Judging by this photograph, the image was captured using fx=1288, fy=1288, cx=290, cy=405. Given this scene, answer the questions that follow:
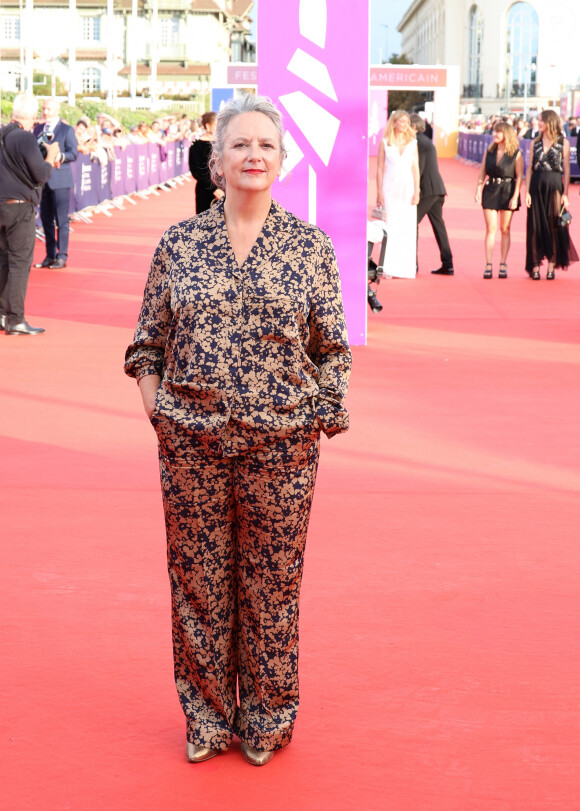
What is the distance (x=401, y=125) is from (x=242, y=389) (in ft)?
37.3

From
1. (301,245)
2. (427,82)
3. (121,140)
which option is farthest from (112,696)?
(427,82)

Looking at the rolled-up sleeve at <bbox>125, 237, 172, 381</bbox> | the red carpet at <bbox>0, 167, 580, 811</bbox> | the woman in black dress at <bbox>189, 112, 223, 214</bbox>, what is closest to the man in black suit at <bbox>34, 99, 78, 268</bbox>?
the woman in black dress at <bbox>189, 112, 223, 214</bbox>

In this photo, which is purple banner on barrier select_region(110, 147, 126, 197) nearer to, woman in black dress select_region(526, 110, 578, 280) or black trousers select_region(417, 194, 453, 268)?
black trousers select_region(417, 194, 453, 268)

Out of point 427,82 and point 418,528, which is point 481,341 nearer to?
point 418,528

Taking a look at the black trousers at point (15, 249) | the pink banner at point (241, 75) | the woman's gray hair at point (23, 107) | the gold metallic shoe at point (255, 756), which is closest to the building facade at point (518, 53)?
the pink banner at point (241, 75)

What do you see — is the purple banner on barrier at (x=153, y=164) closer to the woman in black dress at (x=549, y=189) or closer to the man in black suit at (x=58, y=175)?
the man in black suit at (x=58, y=175)

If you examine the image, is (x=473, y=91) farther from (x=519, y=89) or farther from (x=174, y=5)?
(x=174, y=5)

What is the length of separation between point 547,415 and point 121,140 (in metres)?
20.2

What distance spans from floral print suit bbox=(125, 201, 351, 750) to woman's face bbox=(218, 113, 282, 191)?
0.13 m

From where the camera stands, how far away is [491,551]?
564cm

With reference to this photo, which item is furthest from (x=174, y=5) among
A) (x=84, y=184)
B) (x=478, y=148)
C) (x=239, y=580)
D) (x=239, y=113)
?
(x=239, y=580)

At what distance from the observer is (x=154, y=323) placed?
3492 millimetres

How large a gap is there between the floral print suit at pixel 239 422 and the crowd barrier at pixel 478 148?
3344cm

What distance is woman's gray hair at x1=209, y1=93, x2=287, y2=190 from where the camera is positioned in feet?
11.1
